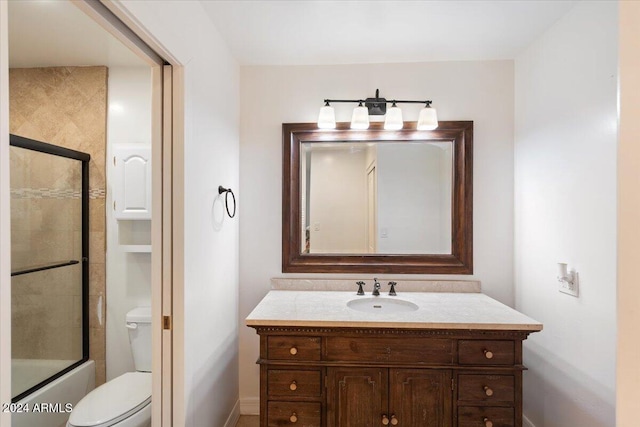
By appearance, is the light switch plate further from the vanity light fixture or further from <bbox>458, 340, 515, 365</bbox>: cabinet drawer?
the vanity light fixture

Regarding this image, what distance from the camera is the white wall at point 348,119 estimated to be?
2.17 meters

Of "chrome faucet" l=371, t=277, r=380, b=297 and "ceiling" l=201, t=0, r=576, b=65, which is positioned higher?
"ceiling" l=201, t=0, r=576, b=65

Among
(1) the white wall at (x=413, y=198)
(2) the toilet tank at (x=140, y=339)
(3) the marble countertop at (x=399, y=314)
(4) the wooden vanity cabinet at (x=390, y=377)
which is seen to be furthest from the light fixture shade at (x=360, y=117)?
(2) the toilet tank at (x=140, y=339)

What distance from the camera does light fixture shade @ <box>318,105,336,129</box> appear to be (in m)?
2.08

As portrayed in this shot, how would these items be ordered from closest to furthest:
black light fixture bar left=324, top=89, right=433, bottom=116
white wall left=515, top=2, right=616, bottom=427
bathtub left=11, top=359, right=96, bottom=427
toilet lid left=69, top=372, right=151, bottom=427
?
white wall left=515, top=2, right=616, bottom=427, toilet lid left=69, top=372, right=151, bottom=427, bathtub left=11, top=359, right=96, bottom=427, black light fixture bar left=324, top=89, right=433, bottom=116

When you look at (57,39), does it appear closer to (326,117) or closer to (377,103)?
(326,117)

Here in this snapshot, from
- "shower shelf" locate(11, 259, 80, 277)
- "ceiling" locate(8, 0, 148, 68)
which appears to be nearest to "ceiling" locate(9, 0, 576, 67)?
"ceiling" locate(8, 0, 148, 68)

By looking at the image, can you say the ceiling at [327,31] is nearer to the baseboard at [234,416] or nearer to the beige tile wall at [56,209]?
the beige tile wall at [56,209]

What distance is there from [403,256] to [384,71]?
1240 millimetres

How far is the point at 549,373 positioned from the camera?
1.81 meters

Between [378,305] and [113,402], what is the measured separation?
4.93ft

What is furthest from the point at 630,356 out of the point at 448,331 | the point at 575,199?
the point at 575,199

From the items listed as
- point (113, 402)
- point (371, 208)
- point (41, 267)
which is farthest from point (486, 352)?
point (41, 267)

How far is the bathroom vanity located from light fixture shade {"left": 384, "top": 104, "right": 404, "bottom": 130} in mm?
1158
